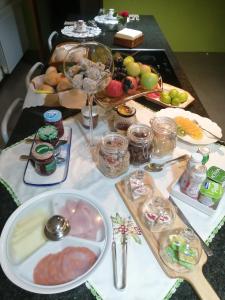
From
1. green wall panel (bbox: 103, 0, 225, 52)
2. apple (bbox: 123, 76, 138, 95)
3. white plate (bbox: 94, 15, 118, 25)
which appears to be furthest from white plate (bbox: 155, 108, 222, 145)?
green wall panel (bbox: 103, 0, 225, 52)

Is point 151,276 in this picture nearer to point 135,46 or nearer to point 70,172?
point 70,172

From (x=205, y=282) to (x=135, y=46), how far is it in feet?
5.18

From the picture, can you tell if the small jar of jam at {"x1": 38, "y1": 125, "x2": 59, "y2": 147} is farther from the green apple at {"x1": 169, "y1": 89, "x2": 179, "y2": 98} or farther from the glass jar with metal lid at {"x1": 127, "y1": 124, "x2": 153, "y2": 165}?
the green apple at {"x1": 169, "y1": 89, "x2": 179, "y2": 98}

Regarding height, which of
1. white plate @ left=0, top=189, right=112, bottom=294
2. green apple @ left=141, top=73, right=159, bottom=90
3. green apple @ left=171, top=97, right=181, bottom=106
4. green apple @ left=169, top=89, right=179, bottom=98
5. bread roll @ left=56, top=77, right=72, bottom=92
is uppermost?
green apple @ left=141, top=73, right=159, bottom=90

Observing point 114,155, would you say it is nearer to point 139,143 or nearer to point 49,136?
point 139,143

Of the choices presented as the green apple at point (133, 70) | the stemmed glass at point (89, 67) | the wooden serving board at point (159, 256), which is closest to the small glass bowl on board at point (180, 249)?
the wooden serving board at point (159, 256)

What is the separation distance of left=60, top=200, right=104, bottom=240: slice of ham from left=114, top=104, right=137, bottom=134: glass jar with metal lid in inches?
13.2

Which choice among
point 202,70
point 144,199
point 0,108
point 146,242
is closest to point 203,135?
point 144,199

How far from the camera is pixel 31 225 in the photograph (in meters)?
0.64

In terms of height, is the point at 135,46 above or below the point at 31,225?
above

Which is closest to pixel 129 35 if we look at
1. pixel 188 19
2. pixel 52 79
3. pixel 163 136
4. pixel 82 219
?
pixel 52 79

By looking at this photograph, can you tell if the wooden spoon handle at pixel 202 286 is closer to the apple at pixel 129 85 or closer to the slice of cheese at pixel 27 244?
the slice of cheese at pixel 27 244

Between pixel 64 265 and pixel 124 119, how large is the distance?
1.74ft

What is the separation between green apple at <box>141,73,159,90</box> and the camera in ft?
3.27
